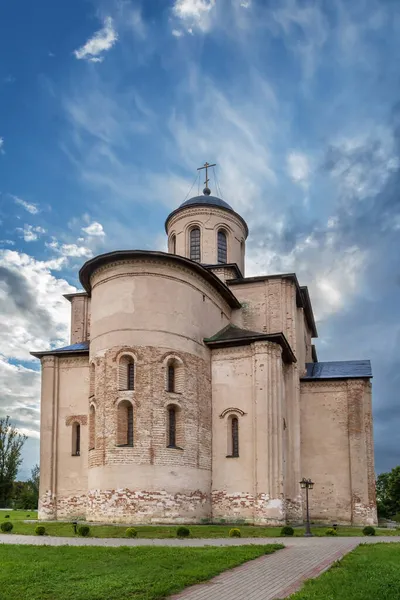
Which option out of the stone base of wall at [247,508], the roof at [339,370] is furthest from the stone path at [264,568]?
the roof at [339,370]

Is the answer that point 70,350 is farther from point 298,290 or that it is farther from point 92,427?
point 298,290

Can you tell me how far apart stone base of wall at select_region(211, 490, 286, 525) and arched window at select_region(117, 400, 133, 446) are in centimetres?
476

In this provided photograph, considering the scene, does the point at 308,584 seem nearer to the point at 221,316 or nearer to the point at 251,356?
the point at 251,356

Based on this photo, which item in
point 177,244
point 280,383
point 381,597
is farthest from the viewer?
point 177,244

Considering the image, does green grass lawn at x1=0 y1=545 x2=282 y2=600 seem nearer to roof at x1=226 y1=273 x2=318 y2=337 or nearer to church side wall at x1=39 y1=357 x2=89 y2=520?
church side wall at x1=39 y1=357 x2=89 y2=520

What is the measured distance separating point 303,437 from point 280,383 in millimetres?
5635

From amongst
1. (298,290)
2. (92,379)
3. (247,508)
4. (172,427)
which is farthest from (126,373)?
(298,290)

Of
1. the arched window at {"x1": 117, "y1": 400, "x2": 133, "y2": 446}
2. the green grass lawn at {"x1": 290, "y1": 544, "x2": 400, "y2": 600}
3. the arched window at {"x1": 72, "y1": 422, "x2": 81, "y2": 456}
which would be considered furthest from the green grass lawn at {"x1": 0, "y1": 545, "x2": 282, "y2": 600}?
the arched window at {"x1": 72, "y1": 422, "x2": 81, "y2": 456}

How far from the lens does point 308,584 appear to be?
991 cm

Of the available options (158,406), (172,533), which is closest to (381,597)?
(172,533)

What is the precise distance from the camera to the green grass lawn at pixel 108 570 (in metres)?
9.09

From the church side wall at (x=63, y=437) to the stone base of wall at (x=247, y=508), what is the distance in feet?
18.6

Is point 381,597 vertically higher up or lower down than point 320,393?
lower down

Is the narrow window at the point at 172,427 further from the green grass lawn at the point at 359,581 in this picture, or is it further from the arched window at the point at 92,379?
the green grass lawn at the point at 359,581
